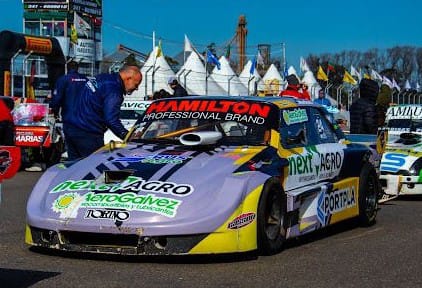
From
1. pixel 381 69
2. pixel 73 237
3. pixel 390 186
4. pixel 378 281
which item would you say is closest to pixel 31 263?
pixel 73 237

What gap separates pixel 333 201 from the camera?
24.4 feet

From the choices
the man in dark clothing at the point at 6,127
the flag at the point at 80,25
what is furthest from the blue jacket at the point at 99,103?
the flag at the point at 80,25

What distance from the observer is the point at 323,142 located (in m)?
7.68

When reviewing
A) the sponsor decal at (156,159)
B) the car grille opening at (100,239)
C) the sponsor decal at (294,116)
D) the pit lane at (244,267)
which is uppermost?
the sponsor decal at (294,116)

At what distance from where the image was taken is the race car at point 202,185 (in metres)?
5.68

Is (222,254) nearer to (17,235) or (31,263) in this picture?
(31,263)

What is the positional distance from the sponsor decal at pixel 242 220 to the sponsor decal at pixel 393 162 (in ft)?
18.3

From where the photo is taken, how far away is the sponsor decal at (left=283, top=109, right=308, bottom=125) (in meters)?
7.20

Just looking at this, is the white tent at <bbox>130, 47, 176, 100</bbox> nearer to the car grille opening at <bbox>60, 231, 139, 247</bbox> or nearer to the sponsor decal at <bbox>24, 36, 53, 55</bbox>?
the sponsor decal at <bbox>24, 36, 53, 55</bbox>

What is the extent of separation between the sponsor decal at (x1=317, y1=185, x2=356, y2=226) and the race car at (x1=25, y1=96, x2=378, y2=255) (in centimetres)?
1

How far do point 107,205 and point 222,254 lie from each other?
0.99 m

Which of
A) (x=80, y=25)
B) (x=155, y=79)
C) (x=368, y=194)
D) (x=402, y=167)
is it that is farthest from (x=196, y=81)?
(x=368, y=194)

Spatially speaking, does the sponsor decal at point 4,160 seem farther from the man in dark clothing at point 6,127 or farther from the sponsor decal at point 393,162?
the sponsor decal at point 393,162

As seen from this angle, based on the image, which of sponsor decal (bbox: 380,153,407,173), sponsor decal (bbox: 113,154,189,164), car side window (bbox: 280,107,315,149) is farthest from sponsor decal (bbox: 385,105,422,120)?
sponsor decal (bbox: 113,154,189,164)
